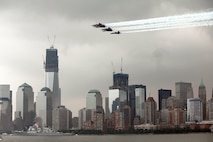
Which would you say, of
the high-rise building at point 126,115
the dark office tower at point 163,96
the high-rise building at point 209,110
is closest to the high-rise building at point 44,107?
the high-rise building at point 126,115

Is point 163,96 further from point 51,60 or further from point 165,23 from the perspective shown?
point 51,60

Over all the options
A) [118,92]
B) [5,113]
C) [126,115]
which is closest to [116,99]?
[118,92]

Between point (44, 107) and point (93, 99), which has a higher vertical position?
point (93, 99)

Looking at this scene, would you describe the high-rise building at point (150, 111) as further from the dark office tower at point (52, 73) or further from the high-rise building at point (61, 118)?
the dark office tower at point (52, 73)

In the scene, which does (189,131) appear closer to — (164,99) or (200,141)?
(200,141)

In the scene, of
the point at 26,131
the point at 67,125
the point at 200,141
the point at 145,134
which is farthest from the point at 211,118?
the point at 26,131

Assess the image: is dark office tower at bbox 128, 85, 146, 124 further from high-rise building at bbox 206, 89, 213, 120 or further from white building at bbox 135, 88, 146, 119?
high-rise building at bbox 206, 89, 213, 120
